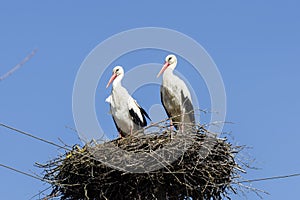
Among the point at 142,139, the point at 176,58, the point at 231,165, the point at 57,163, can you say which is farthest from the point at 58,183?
the point at 176,58

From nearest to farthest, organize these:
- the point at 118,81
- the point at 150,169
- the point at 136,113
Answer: the point at 150,169
the point at 136,113
the point at 118,81

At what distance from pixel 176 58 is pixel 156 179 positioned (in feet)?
8.43

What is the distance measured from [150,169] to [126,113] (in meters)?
2.01

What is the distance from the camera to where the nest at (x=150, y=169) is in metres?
7.31

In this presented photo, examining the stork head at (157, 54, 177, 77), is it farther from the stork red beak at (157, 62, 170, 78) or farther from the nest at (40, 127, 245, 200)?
the nest at (40, 127, 245, 200)

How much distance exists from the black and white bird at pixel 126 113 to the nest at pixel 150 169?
1435 mm

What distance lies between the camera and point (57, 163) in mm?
7715

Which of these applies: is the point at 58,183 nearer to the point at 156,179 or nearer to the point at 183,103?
the point at 156,179

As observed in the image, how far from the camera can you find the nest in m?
7.31

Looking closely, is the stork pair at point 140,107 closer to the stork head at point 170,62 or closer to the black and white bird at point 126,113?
the black and white bird at point 126,113

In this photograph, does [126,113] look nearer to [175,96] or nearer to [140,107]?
[140,107]

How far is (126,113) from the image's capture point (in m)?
9.19

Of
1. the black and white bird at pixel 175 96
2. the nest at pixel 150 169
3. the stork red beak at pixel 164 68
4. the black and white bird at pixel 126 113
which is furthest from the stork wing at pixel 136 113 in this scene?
the nest at pixel 150 169

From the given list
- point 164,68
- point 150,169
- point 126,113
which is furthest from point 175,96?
point 150,169
